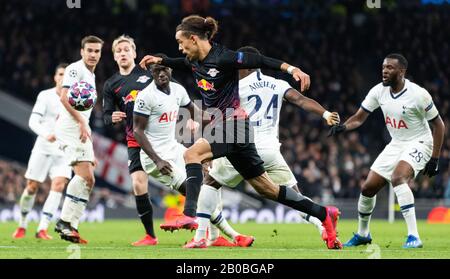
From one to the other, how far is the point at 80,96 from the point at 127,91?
63 cm

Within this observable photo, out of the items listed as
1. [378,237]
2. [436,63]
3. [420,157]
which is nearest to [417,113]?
[420,157]

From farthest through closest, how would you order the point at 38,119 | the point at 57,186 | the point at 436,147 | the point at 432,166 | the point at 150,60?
the point at 38,119 < the point at 57,186 < the point at 436,147 < the point at 432,166 < the point at 150,60

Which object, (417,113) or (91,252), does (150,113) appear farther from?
(417,113)

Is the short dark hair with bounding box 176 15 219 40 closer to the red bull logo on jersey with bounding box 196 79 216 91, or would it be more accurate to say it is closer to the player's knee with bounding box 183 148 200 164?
the red bull logo on jersey with bounding box 196 79 216 91

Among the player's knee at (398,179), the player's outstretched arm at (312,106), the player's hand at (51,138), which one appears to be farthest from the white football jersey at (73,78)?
the player's knee at (398,179)

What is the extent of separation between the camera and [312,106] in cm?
997

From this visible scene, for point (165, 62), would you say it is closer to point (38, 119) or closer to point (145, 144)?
point (145, 144)

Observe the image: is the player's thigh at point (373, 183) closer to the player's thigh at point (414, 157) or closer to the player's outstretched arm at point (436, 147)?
the player's thigh at point (414, 157)

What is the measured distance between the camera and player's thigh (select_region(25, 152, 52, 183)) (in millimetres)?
14648

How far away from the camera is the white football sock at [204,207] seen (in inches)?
414

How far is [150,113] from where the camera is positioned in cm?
1139

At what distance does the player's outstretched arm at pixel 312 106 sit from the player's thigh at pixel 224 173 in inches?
41.2

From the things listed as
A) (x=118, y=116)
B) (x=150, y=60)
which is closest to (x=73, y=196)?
(x=118, y=116)
